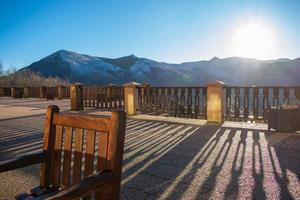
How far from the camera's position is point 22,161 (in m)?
1.95

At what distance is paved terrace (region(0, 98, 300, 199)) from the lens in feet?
10.8

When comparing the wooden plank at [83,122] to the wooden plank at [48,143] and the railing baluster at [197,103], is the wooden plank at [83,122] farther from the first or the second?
the railing baluster at [197,103]

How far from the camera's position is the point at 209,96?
851 centimetres

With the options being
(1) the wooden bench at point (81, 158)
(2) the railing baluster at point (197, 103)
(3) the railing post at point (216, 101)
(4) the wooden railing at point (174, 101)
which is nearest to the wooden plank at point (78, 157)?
(1) the wooden bench at point (81, 158)

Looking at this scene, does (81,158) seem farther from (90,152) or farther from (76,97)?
(76,97)

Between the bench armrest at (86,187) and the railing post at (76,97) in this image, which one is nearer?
the bench armrest at (86,187)

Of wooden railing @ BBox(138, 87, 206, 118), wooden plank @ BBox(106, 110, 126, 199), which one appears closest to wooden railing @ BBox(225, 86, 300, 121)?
wooden railing @ BBox(138, 87, 206, 118)

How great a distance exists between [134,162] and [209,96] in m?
4.70

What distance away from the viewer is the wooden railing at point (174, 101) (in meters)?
9.55

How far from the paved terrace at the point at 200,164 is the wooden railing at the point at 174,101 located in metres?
2.29

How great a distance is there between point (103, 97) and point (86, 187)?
12.0m

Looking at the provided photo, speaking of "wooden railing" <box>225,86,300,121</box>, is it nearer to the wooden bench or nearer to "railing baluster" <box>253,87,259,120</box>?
"railing baluster" <box>253,87,259,120</box>

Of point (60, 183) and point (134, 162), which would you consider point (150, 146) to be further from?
point (60, 183)

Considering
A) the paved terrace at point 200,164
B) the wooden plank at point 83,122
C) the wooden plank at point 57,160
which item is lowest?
the paved terrace at point 200,164
